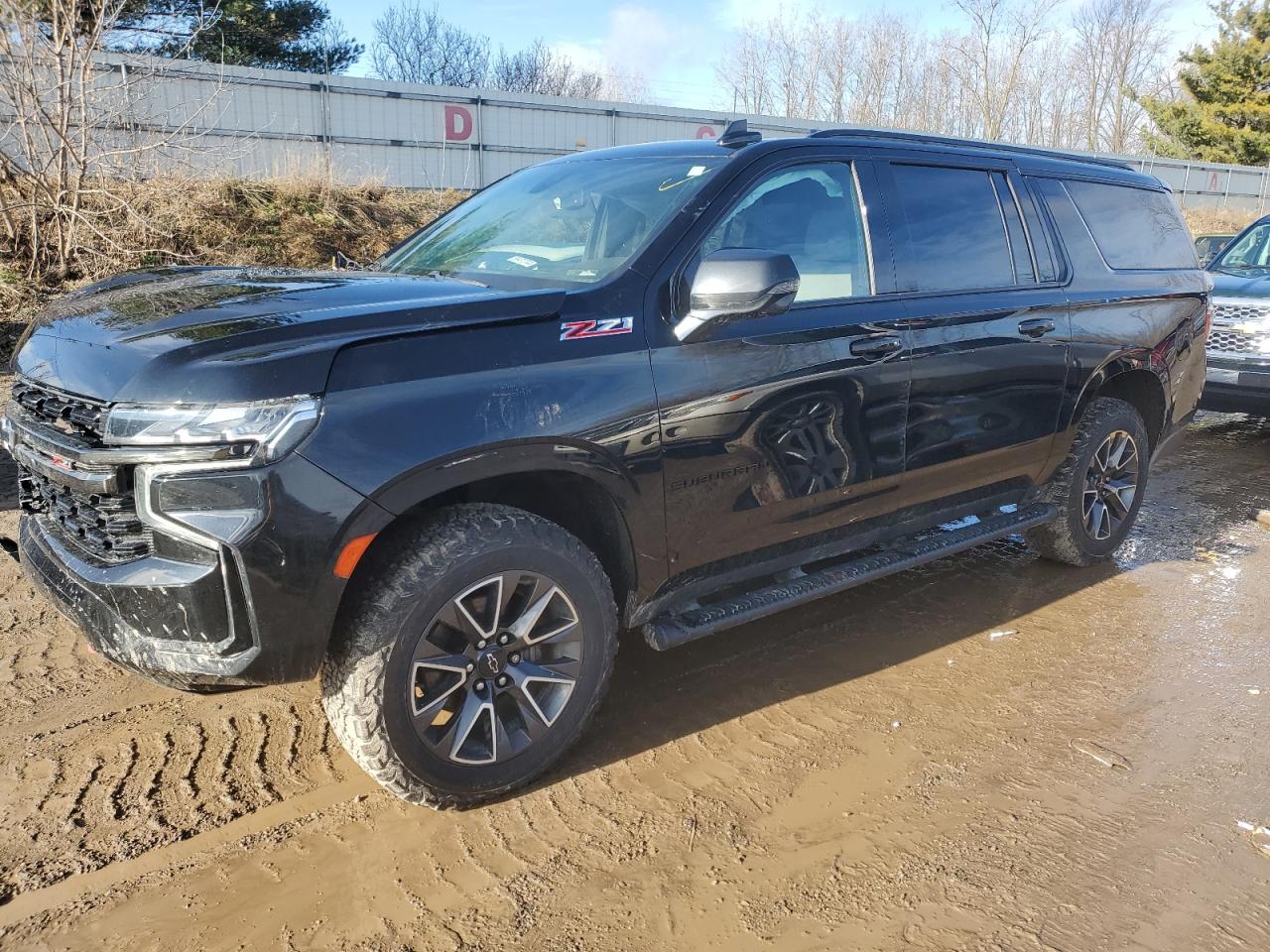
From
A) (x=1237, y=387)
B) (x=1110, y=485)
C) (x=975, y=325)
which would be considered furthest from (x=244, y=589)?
(x=1237, y=387)

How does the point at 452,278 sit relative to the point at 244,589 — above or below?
above

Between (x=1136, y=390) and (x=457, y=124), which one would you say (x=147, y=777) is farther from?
(x=457, y=124)

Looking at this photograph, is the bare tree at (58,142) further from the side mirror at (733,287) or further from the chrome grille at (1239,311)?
the chrome grille at (1239,311)

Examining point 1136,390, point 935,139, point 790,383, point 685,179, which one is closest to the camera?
point 790,383

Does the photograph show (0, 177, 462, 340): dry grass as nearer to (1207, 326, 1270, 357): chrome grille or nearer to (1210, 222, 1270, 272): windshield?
(1207, 326, 1270, 357): chrome grille

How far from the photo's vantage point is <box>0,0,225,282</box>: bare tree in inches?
365

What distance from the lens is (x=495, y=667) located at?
2844 mm

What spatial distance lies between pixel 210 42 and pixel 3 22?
13.4 metres

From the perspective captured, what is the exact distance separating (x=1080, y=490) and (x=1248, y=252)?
646 cm

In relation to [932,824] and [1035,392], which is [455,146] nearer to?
[1035,392]

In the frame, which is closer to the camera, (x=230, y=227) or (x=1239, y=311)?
(x=1239, y=311)

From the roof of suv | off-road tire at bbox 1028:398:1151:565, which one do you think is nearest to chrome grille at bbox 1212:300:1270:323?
the roof of suv

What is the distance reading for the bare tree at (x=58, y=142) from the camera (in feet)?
30.4

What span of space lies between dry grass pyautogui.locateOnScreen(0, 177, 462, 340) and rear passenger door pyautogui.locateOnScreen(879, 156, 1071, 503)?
6392 mm
